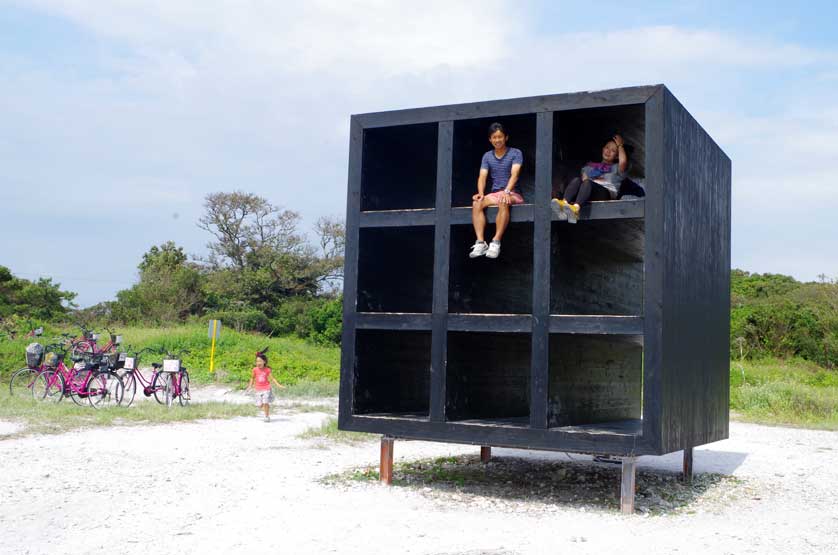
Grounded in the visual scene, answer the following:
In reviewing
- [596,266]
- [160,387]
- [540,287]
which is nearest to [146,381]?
[160,387]

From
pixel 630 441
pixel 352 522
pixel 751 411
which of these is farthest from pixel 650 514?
pixel 751 411

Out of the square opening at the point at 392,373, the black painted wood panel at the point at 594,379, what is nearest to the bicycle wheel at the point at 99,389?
the square opening at the point at 392,373

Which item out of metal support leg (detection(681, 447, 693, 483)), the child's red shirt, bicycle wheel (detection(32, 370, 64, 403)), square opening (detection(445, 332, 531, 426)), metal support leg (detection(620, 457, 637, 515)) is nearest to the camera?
metal support leg (detection(620, 457, 637, 515))

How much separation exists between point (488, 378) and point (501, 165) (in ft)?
7.77

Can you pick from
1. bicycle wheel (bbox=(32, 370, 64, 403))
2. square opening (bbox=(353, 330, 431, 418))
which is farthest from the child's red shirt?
square opening (bbox=(353, 330, 431, 418))

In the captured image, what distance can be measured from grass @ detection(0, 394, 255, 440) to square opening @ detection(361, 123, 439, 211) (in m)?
6.39

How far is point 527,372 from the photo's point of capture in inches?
395

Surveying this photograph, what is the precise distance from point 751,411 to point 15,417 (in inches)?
575

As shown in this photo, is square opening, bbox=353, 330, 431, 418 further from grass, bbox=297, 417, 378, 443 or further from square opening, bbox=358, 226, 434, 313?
grass, bbox=297, 417, 378, 443

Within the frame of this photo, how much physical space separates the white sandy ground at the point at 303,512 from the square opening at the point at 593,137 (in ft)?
10.4

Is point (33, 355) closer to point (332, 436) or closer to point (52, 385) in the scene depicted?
point (52, 385)

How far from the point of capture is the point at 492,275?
30.8 feet

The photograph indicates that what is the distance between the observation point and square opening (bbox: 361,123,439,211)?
352 inches

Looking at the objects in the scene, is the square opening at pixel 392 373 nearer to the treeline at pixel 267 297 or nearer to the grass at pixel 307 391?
the grass at pixel 307 391
